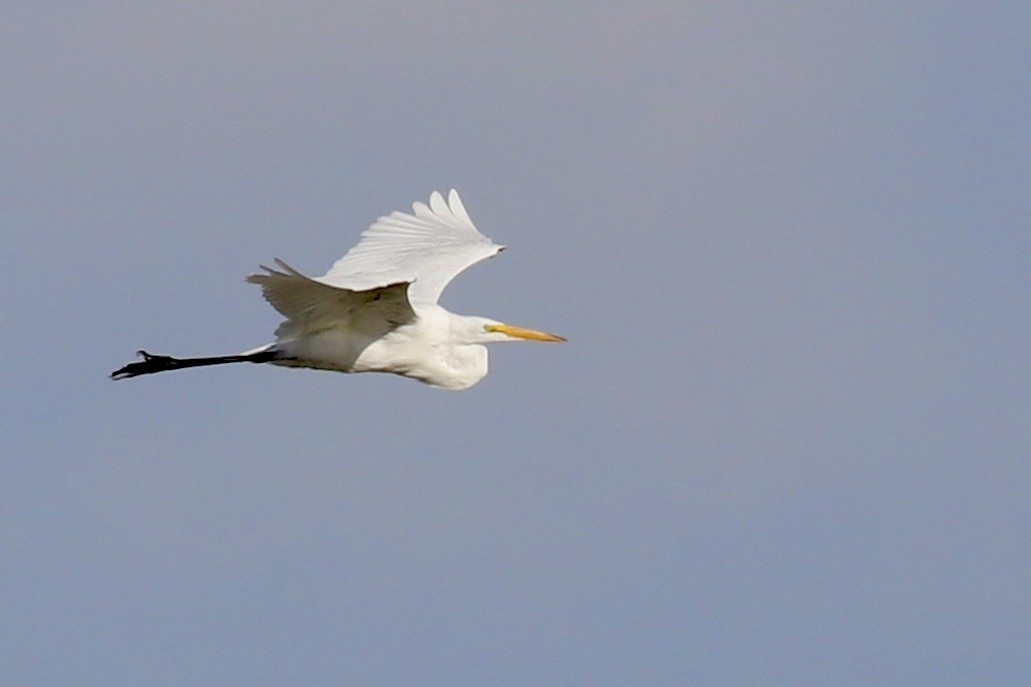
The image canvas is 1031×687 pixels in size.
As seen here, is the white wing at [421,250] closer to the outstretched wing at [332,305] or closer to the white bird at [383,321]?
the white bird at [383,321]

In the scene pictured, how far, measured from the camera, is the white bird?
12500mm

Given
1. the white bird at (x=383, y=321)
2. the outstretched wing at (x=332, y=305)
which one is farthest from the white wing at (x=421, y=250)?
the outstretched wing at (x=332, y=305)

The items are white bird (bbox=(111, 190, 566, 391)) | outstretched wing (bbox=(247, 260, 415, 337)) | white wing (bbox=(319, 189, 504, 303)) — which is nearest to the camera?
outstretched wing (bbox=(247, 260, 415, 337))

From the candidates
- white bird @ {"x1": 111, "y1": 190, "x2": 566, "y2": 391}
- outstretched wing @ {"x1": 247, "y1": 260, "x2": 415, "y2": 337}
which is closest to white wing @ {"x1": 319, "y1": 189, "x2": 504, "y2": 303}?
white bird @ {"x1": 111, "y1": 190, "x2": 566, "y2": 391}

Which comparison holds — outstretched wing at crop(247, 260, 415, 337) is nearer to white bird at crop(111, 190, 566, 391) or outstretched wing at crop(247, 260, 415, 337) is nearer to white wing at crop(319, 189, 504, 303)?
white bird at crop(111, 190, 566, 391)

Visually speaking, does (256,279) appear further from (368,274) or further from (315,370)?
(368,274)

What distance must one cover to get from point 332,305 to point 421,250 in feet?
8.90

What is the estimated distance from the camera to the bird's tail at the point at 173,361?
13.2m

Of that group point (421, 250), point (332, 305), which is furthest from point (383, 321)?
point (421, 250)

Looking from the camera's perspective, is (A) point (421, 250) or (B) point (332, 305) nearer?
(B) point (332, 305)

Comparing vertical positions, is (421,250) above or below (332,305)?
above

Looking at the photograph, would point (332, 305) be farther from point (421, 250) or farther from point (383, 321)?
point (421, 250)

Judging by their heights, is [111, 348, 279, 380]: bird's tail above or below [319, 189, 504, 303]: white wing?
below

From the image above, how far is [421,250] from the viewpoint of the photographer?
15352 millimetres
